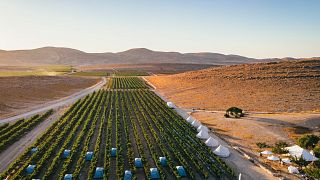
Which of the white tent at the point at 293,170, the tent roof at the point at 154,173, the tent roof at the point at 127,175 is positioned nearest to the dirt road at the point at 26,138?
the tent roof at the point at 127,175

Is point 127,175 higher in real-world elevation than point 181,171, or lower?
higher

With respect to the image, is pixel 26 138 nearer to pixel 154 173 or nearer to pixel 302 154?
pixel 154 173

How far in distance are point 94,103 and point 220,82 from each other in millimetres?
43688

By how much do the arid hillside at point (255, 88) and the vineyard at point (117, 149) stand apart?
867 inches

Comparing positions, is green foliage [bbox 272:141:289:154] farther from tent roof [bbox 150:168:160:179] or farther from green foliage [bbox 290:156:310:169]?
tent roof [bbox 150:168:160:179]

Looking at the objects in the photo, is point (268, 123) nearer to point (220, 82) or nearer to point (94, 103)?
point (94, 103)

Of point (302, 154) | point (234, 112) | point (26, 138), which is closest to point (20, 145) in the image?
point (26, 138)

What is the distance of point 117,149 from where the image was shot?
1430 inches

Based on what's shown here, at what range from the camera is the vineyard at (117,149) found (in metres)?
30.3

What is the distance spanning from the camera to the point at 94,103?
67.2 m

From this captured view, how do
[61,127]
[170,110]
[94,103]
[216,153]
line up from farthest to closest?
[94,103] → [170,110] → [61,127] → [216,153]

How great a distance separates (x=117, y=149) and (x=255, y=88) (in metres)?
58.0

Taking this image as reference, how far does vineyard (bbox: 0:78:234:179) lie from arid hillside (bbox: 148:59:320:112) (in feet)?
72.3

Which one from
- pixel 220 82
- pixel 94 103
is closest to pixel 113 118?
pixel 94 103
